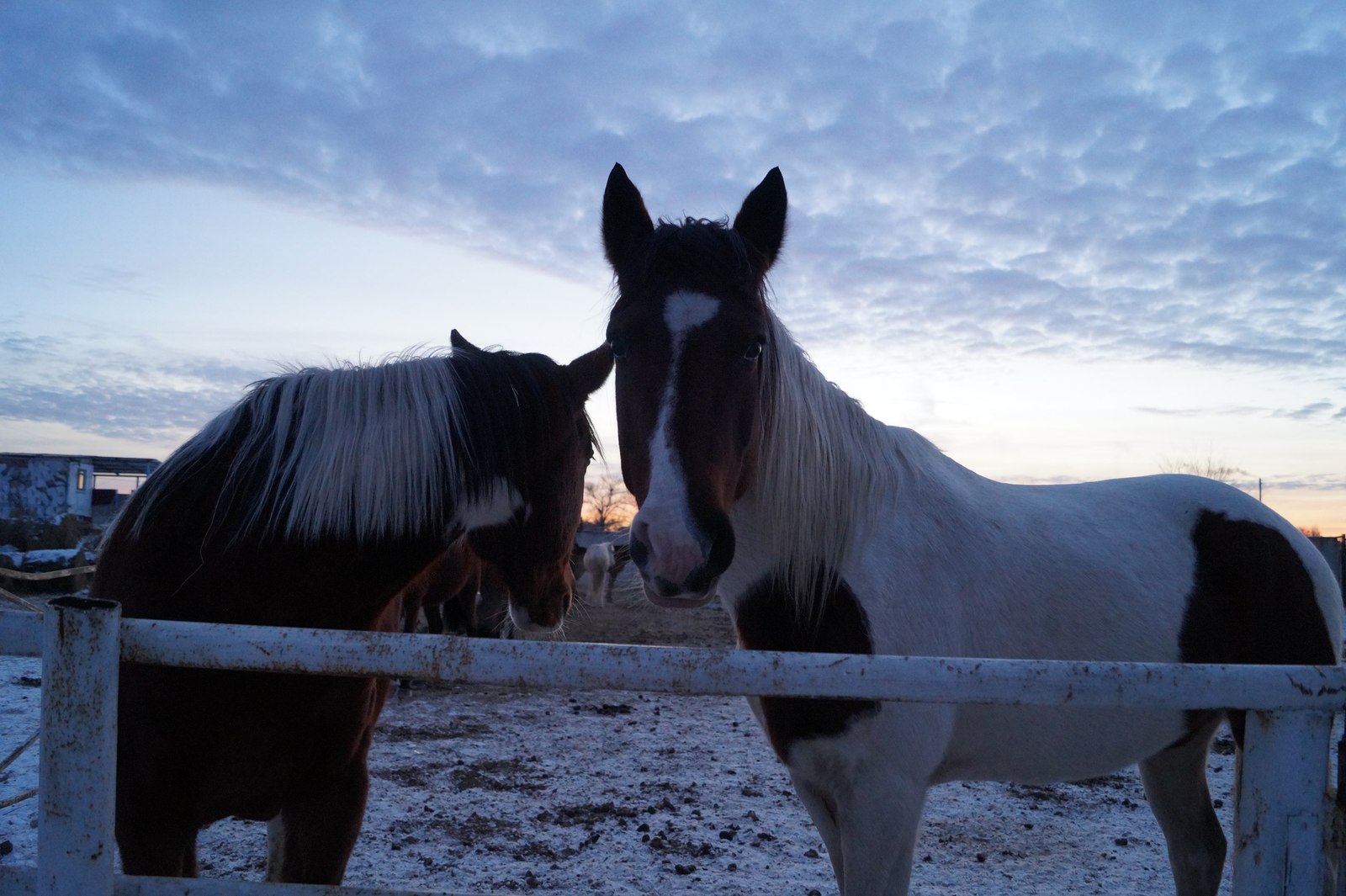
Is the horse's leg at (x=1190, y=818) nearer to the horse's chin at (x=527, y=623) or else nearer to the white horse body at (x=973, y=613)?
the white horse body at (x=973, y=613)

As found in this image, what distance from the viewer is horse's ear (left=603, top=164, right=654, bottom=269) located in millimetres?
2291

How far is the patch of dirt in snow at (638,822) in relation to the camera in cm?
368

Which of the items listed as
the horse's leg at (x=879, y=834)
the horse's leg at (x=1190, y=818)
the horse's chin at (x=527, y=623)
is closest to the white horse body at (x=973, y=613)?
the horse's leg at (x=879, y=834)

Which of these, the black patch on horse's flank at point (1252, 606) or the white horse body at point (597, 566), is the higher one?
the black patch on horse's flank at point (1252, 606)

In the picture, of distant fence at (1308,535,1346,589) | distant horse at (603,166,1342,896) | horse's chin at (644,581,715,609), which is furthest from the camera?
distant fence at (1308,535,1346,589)

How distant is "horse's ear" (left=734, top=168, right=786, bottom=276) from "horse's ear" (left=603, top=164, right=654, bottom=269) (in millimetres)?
282

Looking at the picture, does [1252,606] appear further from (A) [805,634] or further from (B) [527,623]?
(B) [527,623]

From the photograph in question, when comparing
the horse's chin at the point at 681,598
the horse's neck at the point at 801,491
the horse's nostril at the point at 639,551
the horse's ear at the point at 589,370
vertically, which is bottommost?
the horse's chin at the point at 681,598

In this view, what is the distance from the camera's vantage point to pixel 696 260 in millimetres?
2027

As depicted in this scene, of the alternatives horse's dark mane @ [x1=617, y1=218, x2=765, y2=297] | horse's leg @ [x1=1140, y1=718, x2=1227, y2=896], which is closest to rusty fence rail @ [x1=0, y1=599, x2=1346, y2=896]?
horse's dark mane @ [x1=617, y1=218, x2=765, y2=297]

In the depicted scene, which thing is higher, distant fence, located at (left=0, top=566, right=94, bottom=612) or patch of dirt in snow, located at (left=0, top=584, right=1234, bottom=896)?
distant fence, located at (left=0, top=566, right=94, bottom=612)

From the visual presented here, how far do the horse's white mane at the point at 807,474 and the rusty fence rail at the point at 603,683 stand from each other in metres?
0.93

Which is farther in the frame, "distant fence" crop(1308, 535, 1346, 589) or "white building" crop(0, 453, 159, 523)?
"white building" crop(0, 453, 159, 523)

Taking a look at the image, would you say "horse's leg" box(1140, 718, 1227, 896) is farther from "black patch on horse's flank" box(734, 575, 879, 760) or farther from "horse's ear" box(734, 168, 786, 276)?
"horse's ear" box(734, 168, 786, 276)
